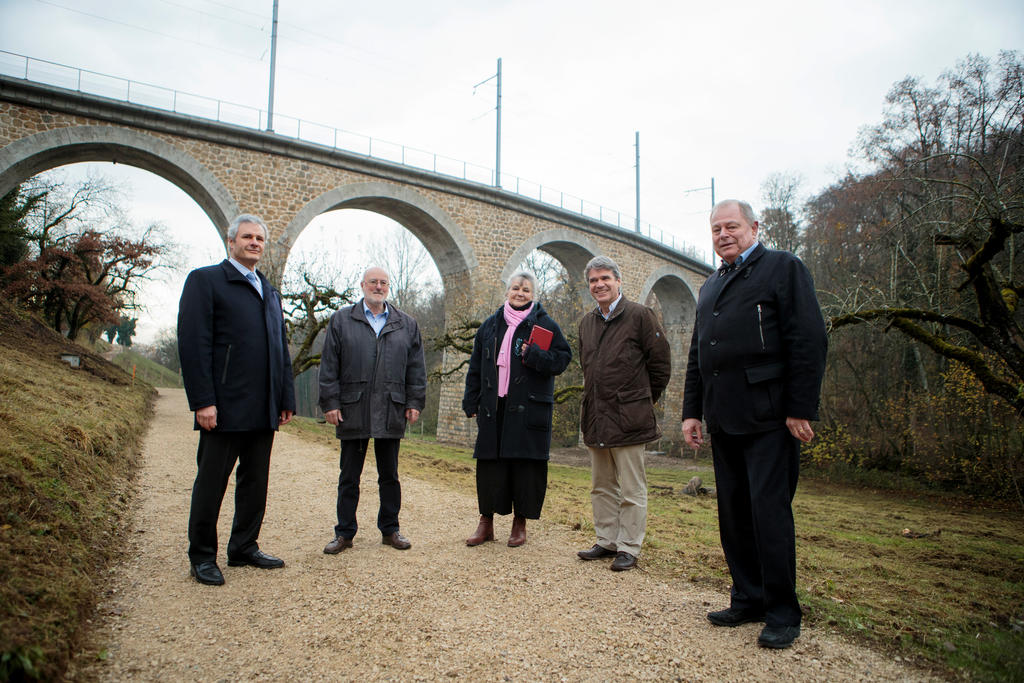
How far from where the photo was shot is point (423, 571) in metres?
3.07

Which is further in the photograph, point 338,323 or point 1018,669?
point 338,323

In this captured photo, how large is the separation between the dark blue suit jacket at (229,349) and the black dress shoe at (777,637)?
2409mm

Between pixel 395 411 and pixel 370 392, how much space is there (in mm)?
184

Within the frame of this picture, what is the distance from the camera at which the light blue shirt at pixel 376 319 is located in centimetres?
353

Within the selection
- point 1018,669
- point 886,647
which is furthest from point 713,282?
point 1018,669

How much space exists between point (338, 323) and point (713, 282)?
213cm

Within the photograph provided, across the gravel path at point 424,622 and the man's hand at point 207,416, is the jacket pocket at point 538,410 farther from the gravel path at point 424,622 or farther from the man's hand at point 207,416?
the man's hand at point 207,416

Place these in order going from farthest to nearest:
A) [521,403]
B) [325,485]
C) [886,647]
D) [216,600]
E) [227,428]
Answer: [325,485]
[521,403]
[227,428]
[216,600]
[886,647]

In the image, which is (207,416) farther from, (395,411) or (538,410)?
(538,410)

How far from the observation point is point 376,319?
3574 mm

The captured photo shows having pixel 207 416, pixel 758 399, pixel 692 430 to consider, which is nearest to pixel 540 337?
pixel 692 430

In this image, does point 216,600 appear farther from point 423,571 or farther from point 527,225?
point 527,225

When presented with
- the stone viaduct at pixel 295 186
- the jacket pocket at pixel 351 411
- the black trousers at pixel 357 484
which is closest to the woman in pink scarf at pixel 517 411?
the black trousers at pixel 357 484

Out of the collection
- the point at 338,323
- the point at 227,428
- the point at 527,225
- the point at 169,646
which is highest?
the point at 527,225
